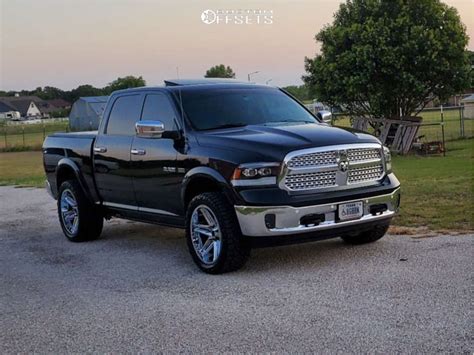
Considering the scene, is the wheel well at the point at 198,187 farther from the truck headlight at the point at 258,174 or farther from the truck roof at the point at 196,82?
the truck roof at the point at 196,82

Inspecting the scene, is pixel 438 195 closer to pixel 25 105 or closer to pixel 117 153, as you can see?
pixel 117 153

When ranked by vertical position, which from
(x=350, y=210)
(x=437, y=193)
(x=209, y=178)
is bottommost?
(x=437, y=193)

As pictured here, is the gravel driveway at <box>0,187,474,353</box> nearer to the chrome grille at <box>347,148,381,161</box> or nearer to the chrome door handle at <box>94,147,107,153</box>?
the chrome grille at <box>347,148,381,161</box>

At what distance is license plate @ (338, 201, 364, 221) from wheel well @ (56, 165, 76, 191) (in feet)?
14.3

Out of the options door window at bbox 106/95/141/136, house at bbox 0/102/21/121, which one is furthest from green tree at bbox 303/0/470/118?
house at bbox 0/102/21/121

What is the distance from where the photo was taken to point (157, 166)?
7500 mm

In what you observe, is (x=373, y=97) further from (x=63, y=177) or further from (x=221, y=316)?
(x=221, y=316)

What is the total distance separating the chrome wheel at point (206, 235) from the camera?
660 centimetres

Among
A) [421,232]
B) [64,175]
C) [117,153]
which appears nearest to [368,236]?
[421,232]

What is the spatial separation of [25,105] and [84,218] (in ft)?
390

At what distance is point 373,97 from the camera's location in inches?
898

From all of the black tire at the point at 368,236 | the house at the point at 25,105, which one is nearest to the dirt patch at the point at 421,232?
the black tire at the point at 368,236

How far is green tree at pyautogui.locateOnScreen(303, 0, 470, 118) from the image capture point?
22.0 m

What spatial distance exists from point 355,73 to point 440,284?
17593 millimetres
